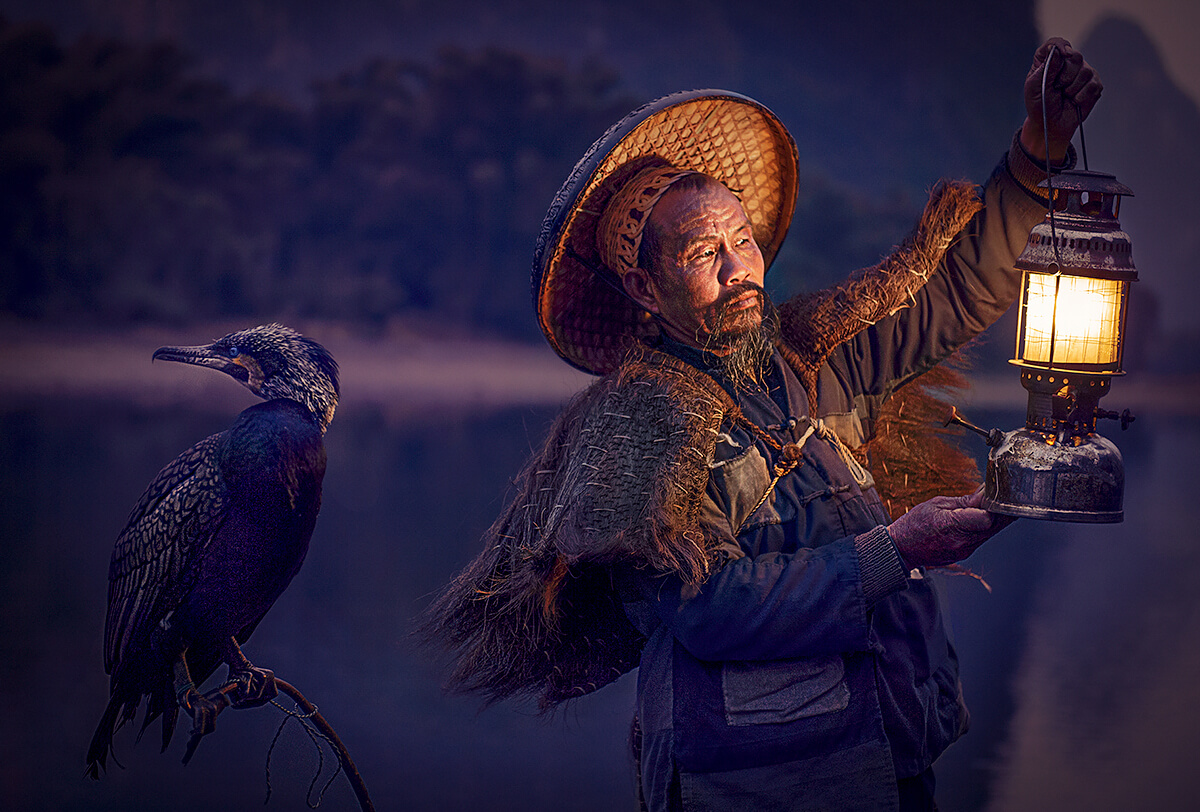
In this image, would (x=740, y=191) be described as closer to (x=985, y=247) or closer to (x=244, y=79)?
(x=985, y=247)

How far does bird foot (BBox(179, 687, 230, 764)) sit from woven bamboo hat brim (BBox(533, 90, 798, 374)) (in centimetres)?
104

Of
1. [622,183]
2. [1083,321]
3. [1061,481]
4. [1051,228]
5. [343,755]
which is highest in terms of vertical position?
[622,183]

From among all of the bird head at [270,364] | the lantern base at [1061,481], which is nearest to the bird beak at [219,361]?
the bird head at [270,364]

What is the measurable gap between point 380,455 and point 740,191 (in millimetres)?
1082

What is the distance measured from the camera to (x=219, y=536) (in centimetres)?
196

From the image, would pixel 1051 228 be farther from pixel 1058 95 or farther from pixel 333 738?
pixel 333 738

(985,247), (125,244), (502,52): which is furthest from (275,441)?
(985,247)

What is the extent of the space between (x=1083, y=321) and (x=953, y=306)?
0.43m

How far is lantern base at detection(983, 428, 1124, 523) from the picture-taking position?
1328mm

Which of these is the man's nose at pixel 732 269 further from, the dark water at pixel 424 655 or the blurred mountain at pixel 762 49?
the blurred mountain at pixel 762 49

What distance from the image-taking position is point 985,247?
1.77 metres

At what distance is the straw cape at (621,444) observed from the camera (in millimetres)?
1547

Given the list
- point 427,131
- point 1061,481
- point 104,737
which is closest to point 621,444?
point 1061,481

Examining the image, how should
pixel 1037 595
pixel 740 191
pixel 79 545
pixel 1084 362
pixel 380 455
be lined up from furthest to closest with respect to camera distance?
pixel 1037 595
pixel 380 455
pixel 79 545
pixel 740 191
pixel 1084 362
